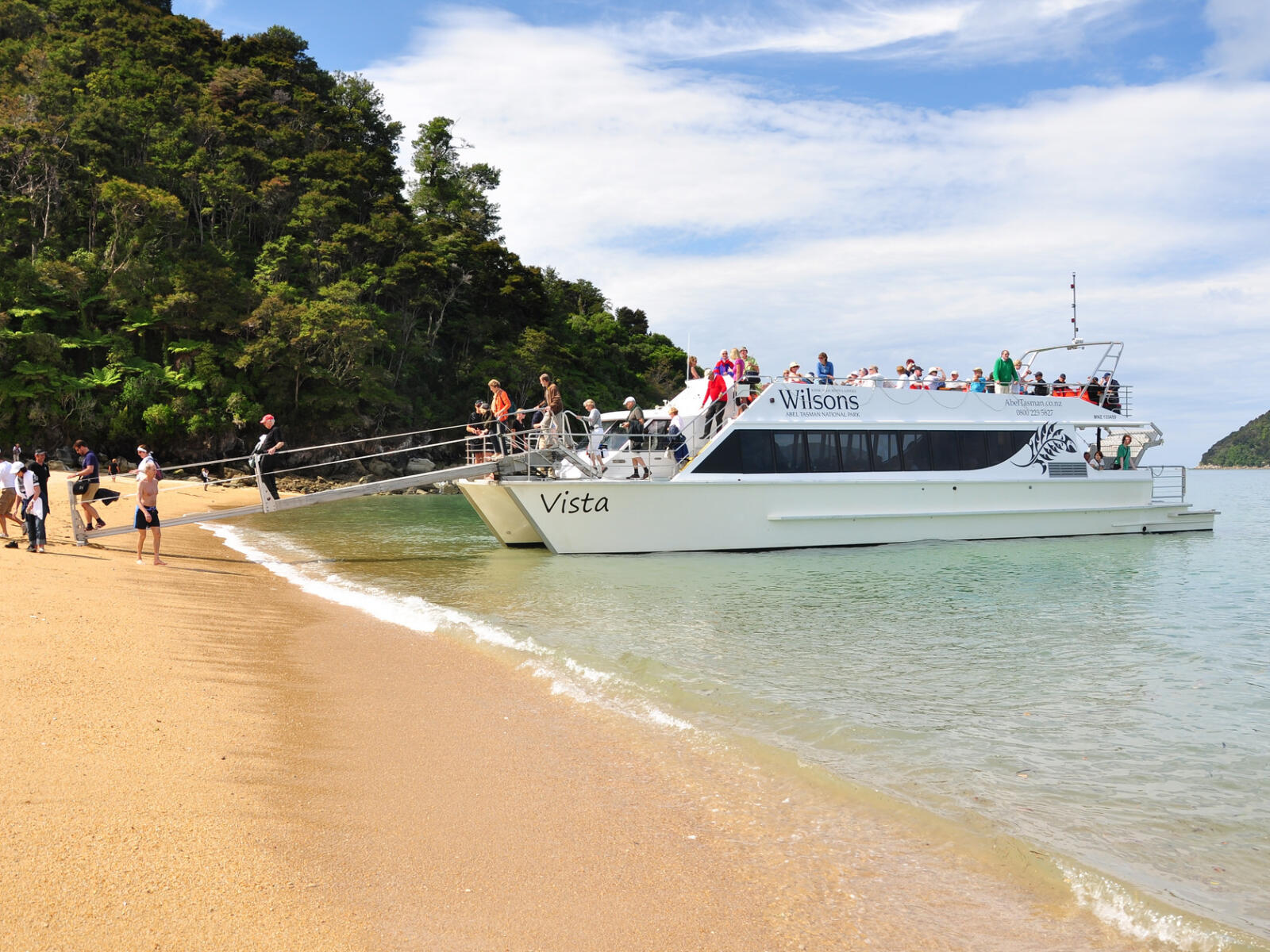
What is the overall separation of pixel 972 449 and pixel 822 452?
382 centimetres


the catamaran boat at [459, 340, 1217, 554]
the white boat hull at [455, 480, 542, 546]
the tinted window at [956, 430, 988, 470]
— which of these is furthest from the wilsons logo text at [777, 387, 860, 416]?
the white boat hull at [455, 480, 542, 546]

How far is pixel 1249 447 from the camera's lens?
134750 mm

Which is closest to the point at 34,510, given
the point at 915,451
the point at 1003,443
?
the point at 915,451

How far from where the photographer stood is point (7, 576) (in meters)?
8.91

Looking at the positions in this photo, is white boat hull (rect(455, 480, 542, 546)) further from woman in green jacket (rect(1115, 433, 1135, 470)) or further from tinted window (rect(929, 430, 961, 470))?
woman in green jacket (rect(1115, 433, 1135, 470))

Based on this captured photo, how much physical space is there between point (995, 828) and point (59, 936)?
4051mm

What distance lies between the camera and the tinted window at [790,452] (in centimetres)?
1630

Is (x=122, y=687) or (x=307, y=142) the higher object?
(x=307, y=142)

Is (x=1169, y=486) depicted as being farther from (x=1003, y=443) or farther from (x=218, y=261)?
(x=218, y=261)

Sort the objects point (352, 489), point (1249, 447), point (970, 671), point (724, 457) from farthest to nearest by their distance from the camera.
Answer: point (1249, 447), point (724, 457), point (352, 489), point (970, 671)

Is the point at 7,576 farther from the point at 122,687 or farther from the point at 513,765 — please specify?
the point at 513,765

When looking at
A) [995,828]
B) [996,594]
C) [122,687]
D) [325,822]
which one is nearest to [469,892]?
[325,822]

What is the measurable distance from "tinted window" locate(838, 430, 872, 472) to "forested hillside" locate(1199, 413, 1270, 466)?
465 feet

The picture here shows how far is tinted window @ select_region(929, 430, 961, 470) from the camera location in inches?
700
